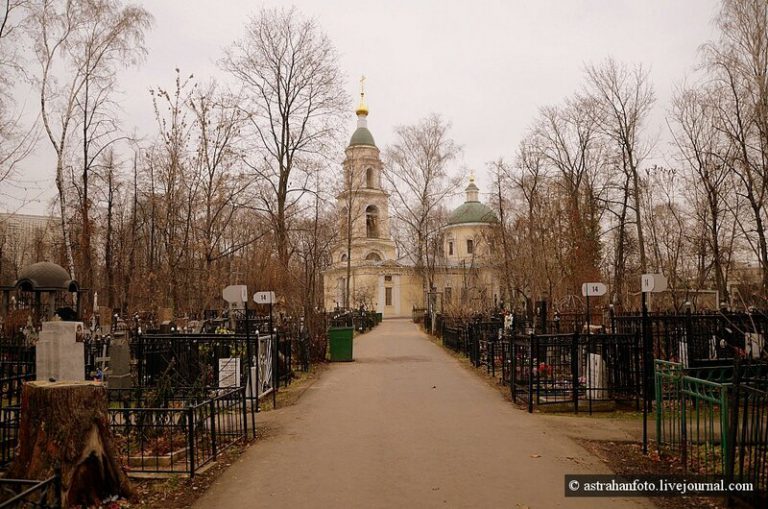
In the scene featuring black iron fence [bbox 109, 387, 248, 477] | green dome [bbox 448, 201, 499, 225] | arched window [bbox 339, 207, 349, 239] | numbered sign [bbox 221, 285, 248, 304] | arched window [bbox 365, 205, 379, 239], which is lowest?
black iron fence [bbox 109, 387, 248, 477]

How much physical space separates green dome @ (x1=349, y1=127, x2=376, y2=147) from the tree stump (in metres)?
54.1

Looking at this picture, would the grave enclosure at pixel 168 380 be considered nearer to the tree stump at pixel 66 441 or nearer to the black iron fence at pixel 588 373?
the tree stump at pixel 66 441

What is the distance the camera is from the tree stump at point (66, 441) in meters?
6.31

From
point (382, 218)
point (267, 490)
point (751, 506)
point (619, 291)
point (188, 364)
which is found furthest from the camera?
point (382, 218)

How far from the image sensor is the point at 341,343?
23000 millimetres

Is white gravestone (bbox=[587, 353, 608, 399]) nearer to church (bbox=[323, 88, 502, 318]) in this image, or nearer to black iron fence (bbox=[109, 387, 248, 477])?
black iron fence (bbox=[109, 387, 248, 477])

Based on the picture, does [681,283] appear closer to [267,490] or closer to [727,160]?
[727,160]

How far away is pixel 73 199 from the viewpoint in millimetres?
29734

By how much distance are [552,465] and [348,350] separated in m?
15.4

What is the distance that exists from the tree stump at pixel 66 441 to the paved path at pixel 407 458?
1.12 metres

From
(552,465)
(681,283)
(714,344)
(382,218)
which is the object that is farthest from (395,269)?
(552,465)

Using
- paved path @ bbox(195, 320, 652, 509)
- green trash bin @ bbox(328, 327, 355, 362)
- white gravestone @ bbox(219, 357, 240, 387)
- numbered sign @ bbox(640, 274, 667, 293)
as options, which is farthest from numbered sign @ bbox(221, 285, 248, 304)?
green trash bin @ bbox(328, 327, 355, 362)

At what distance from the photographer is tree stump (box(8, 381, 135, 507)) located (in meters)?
6.31

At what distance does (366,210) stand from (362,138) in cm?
672
